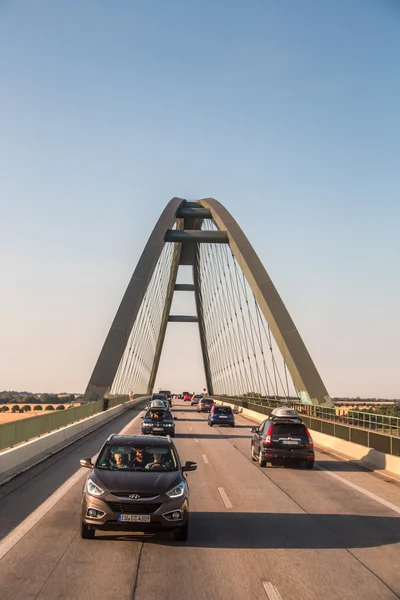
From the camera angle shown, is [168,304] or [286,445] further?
[168,304]

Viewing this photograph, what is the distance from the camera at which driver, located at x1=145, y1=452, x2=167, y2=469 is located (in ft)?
34.4

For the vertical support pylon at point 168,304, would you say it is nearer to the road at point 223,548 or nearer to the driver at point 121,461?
the road at point 223,548

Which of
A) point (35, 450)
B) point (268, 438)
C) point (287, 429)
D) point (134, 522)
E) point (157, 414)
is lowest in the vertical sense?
point (134, 522)

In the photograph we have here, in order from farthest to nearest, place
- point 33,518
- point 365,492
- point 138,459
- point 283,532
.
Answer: point 365,492 → point 33,518 → point 138,459 → point 283,532

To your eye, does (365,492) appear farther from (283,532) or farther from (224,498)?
(283,532)

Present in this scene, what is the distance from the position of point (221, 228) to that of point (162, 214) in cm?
449

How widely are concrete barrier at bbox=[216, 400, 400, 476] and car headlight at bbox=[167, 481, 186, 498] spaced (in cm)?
1028

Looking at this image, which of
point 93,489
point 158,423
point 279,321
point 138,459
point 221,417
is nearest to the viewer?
point 93,489

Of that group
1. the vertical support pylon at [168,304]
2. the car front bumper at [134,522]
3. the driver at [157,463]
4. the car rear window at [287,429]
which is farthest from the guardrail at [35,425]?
the vertical support pylon at [168,304]

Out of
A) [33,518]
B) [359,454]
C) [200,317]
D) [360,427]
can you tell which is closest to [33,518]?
[33,518]

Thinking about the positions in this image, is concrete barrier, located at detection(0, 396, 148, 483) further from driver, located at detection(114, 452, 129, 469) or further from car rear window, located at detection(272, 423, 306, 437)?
car rear window, located at detection(272, 423, 306, 437)

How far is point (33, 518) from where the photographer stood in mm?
11195

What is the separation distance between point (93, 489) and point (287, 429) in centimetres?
1107

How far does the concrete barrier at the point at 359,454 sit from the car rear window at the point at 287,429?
7.61 ft
